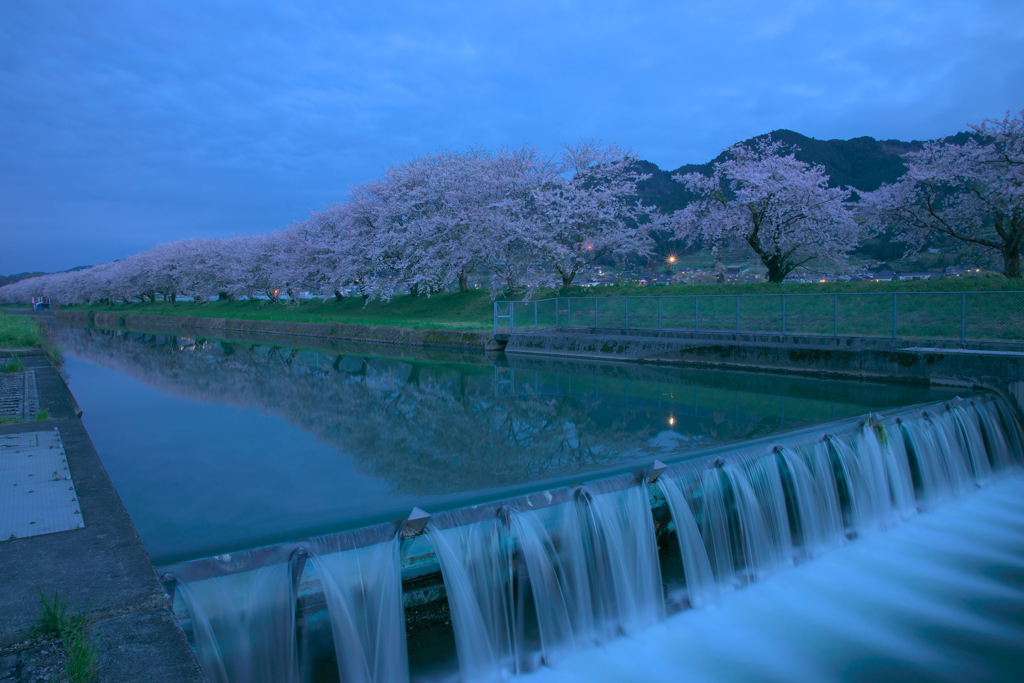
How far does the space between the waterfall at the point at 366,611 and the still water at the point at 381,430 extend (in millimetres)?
1317

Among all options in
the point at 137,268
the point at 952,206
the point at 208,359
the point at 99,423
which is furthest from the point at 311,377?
the point at 137,268

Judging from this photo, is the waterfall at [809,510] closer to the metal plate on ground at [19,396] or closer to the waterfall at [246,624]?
the waterfall at [246,624]

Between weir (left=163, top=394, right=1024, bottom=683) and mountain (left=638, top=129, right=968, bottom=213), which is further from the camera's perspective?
mountain (left=638, top=129, right=968, bottom=213)

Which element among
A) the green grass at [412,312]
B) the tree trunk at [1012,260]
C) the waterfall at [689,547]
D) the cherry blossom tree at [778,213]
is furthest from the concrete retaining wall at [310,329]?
the tree trunk at [1012,260]

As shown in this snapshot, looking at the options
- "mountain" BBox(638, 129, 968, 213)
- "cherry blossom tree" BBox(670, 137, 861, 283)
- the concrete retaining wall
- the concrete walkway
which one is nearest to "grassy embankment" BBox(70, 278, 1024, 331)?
the concrete retaining wall

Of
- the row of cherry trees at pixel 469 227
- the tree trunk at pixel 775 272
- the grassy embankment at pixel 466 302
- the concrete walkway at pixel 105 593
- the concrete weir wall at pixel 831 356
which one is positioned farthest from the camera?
the row of cherry trees at pixel 469 227

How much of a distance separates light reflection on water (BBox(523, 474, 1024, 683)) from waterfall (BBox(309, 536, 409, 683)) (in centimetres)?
134

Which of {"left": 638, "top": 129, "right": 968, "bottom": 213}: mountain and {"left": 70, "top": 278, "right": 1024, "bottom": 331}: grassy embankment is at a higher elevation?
{"left": 638, "top": 129, "right": 968, "bottom": 213}: mountain

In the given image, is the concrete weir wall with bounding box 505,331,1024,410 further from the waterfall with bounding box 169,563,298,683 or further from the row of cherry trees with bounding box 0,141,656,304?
the waterfall with bounding box 169,563,298,683

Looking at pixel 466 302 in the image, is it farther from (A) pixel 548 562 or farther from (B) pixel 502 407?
(A) pixel 548 562

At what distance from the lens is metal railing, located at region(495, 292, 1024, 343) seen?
1470 centimetres

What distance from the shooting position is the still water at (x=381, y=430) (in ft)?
22.4

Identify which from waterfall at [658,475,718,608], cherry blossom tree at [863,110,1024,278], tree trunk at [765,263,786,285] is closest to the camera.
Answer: waterfall at [658,475,718,608]

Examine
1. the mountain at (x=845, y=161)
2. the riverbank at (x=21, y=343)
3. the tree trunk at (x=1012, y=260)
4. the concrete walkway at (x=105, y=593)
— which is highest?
the mountain at (x=845, y=161)
